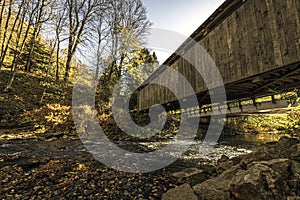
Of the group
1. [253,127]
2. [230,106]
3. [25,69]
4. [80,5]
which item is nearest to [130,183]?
[230,106]

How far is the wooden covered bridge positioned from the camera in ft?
11.9

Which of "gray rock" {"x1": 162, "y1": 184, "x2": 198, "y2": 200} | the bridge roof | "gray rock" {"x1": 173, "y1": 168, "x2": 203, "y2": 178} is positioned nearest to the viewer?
"gray rock" {"x1": 162, "y1": 184, "x2": 198, "y2": 200}

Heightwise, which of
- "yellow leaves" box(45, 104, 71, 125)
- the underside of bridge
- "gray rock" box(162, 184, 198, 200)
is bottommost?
"gray rock" box(162, 184, 198, 200)

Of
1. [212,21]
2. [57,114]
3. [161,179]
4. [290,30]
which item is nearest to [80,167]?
[161,179]

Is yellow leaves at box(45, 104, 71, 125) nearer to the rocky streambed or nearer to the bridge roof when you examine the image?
the rocky streambed

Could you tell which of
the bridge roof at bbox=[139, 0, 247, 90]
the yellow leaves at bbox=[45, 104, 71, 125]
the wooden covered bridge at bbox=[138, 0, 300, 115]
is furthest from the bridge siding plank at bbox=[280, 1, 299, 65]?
the yellow leaves at bbox=[45, 104, 71, 125]

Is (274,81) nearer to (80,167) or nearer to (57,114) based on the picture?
(80,167)

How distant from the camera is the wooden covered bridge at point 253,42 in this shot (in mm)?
3619

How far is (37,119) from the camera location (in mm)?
10656

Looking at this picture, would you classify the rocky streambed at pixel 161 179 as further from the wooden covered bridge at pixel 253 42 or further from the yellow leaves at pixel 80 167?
the wooden covered bridge at pixel 253 42

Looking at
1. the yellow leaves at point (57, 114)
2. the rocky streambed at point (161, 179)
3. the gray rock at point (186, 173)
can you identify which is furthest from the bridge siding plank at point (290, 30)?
the yellow leaves at point (57, 114)

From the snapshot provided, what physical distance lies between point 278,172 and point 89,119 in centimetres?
1107

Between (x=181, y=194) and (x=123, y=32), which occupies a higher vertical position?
(x=123, y=32)

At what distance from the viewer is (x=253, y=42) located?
4352 millimetres
